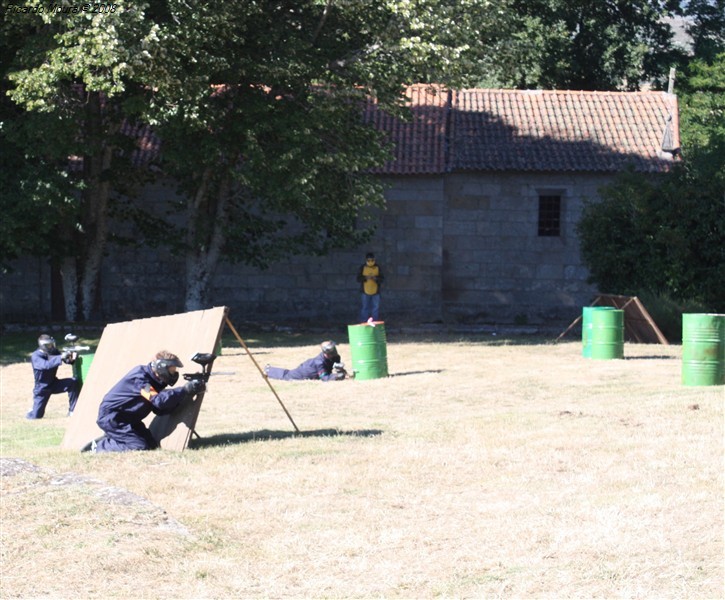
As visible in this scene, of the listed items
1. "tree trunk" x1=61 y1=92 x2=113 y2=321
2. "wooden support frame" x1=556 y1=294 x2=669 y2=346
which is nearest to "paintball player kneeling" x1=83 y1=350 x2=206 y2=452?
"wooden support frame" x1=556 y1=294 x2=669 y2=346

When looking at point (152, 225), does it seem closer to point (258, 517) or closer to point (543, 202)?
point (543, 202)

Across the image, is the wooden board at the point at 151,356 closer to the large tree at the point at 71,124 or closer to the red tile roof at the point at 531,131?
the large tree at the point at 71,124

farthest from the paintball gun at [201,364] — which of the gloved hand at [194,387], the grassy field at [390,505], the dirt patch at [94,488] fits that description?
the dirt patch at [94,488]

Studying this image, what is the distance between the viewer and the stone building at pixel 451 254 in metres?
31.2

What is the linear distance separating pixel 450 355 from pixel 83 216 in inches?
421

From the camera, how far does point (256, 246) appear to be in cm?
2845

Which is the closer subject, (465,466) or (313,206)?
(465,466)

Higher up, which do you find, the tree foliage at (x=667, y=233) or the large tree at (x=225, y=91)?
the large tree at (x=225, y=91)

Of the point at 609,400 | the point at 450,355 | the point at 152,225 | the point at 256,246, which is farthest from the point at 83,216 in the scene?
the point at 609,400

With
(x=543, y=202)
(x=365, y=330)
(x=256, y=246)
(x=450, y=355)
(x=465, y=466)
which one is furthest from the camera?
(x=543, y=202)

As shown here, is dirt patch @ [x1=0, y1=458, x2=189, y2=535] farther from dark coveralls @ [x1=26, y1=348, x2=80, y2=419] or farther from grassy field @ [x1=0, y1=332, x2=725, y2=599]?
dark coveralls @ [x1=26, y1=348, x2=80, y2=419]

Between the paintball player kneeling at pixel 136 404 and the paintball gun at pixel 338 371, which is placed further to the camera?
the paintball gun at pixel 338 371

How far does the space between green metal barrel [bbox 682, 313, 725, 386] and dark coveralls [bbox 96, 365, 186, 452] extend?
7.79 meters

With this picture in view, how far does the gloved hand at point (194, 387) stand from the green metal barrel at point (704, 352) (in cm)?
753
